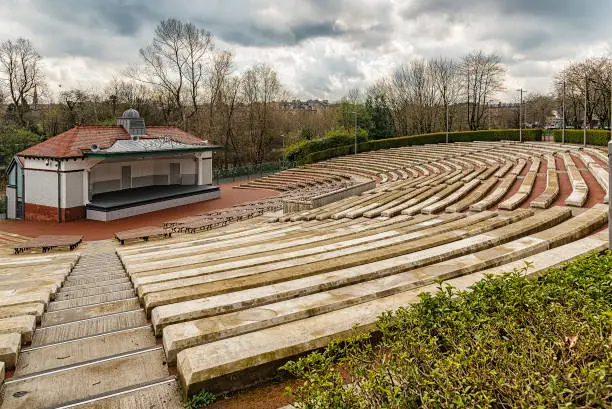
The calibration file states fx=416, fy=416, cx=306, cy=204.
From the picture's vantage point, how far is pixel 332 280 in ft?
19.5

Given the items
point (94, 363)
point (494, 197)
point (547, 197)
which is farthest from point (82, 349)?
point (494, 197)

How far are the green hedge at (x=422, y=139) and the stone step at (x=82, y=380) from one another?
154 ft

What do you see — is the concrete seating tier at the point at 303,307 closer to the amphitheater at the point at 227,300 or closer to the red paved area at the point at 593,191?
the amphitheater at the point at 227,300

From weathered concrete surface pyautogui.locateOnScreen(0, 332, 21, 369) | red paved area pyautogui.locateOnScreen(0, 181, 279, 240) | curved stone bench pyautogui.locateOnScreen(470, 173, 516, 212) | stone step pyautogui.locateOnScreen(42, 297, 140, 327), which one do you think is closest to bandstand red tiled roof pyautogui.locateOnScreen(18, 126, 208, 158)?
red paved area pyautogui.locateOnScreen(0, 181, 279, 240)

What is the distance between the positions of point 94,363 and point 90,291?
378cm

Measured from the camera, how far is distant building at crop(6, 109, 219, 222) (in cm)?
2477

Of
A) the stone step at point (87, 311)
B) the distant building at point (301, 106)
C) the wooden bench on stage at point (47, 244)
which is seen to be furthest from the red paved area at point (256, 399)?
the distant building at point (301, 106)

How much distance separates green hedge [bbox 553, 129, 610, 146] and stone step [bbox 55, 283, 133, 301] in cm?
3610

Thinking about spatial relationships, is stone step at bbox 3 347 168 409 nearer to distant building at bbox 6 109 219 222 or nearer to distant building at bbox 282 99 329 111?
distant building at bbox 6 109 219 222

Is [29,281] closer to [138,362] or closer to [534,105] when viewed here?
[138,362]

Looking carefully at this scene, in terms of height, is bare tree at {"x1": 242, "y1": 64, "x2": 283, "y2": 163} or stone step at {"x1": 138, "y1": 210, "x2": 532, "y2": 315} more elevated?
bare tree at {"x1": 242, "y1": 64, "x2": 283, "y2": 163}

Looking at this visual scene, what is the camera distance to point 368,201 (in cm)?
1858

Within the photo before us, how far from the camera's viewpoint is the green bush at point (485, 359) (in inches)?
108

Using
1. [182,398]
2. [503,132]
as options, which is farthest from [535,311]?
[503,132]
